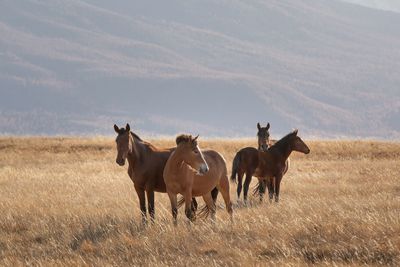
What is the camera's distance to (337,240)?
1208cm

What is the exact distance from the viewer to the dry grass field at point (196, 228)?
11.5m

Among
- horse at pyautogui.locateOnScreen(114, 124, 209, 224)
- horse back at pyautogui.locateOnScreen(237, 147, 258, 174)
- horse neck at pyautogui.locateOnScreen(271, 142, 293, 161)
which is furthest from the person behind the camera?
horse neck at pyautogui.locateOnScreen(271, 142, 293, 161)

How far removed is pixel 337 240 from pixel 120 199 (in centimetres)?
815

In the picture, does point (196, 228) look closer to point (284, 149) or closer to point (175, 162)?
point (175, 162)

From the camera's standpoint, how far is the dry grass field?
11.5 m

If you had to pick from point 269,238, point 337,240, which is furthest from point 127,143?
point 337,240

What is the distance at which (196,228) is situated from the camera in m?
13.1

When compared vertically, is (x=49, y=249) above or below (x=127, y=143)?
below

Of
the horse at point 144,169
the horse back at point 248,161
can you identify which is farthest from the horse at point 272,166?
the horse at point 144,169

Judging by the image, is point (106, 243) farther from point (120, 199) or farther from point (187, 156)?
point (120, 199)

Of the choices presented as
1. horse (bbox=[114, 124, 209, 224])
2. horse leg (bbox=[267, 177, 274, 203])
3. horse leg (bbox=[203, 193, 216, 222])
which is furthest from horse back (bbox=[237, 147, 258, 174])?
horse (bbox=[114, 124, 209, 224])

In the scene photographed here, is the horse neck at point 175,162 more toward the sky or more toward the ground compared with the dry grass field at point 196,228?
more toward the sky

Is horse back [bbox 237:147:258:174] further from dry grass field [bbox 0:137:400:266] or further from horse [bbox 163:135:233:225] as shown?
horse [bbox 163:135:233:225]

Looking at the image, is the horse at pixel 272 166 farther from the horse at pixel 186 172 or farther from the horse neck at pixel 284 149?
the horse at pixel 186 172
